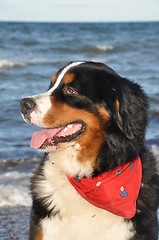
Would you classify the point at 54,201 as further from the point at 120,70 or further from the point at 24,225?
the point at 120,70

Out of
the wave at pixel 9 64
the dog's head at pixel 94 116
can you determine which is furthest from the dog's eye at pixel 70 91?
the wave at pixel 9 64

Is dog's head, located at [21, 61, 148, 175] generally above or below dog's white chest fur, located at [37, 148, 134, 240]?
above

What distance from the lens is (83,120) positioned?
4465 mm

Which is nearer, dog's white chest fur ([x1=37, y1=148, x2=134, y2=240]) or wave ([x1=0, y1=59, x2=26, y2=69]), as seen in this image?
dog's white chest fur ([x1=37, y1=148, x2=134, y2=240])

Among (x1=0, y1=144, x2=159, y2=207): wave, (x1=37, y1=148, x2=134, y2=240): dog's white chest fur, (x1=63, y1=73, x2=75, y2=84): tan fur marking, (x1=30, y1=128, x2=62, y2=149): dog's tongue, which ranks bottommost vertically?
(x1=0, y1=144, x2=159, y2=207): wave

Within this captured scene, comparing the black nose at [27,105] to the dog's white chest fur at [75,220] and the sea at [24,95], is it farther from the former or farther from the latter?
the sea at [24,95]

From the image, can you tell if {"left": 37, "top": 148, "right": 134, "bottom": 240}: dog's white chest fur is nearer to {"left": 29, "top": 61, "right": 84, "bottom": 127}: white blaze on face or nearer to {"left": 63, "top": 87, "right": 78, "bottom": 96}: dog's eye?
{"left": 29, "top": 61, "right": 84, "bottom": 127}: white blaze on face

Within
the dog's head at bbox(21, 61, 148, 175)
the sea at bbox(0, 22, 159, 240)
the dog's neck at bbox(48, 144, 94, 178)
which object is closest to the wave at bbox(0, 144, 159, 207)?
the sea at bbox(0, 22, 159, 240)

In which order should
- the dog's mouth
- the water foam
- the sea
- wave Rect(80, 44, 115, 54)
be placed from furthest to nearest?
1. wave Rect(80, 44, 115, 54)
2. the water foam
3. the sea
4. the dog's mouth

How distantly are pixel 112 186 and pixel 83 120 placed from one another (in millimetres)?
Answer: 606

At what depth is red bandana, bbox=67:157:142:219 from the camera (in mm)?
4574

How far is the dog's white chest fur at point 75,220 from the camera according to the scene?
449 cm


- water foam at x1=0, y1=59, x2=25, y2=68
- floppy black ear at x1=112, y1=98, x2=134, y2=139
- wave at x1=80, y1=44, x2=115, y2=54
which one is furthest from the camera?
wave at x1=80, y1=44, x2=115, y2=54

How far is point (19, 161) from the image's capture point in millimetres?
8875
